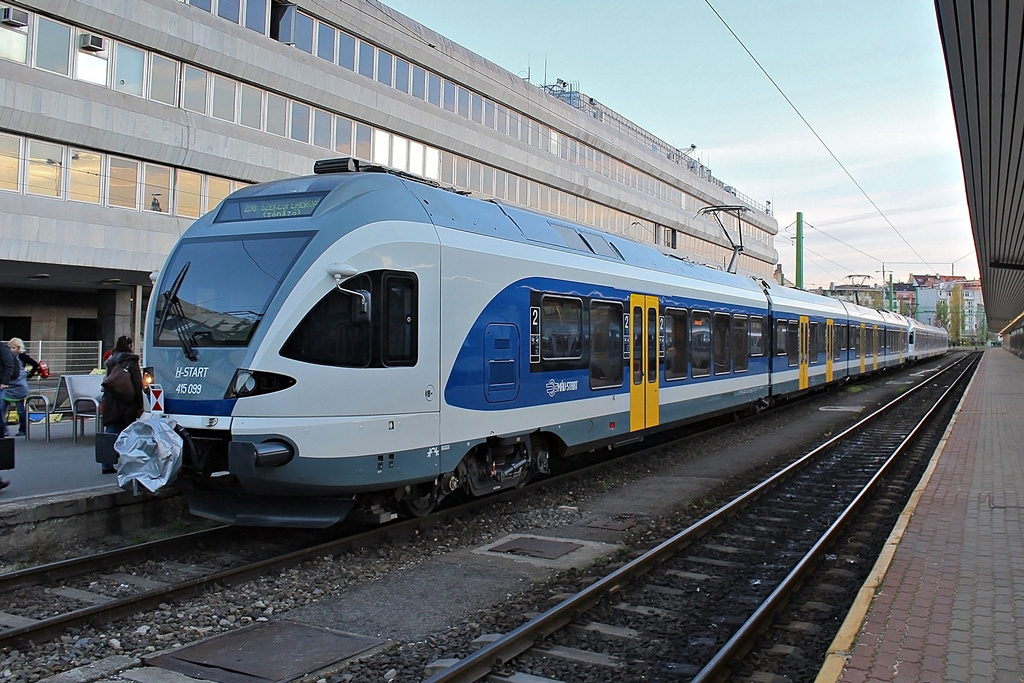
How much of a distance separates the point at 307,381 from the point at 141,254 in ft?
67.7

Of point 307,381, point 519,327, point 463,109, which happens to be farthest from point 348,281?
point 463,109

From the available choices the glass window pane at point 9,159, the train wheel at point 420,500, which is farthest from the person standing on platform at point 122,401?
the glass window pane at point 9,159

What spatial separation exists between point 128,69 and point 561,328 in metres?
19.9

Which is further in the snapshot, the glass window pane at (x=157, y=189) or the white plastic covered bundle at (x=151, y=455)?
the glass window pane at (x=157, y=189)

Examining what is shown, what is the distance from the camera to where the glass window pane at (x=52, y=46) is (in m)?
22.0

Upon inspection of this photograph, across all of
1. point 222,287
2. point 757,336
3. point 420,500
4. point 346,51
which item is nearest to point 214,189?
point 346,51

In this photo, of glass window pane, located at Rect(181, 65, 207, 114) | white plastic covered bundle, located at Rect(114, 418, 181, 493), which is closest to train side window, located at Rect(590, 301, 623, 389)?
white plastic covered bundle, located at Rect(114, 418, 181, 493)

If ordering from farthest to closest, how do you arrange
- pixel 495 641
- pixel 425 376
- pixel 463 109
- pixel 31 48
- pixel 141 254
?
pixel 463 109, pixel 141 254, pixel 31 48, pixel 425 376, pixel 495 641

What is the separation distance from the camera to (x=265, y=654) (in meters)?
5.04

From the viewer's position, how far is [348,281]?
6.87 meters

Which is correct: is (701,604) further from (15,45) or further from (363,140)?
(363,140)

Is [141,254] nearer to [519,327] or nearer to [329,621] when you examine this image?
[519,327]

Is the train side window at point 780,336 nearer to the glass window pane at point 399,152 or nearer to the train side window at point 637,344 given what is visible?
the train side window at point 637,344

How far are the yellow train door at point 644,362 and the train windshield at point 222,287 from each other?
5928mm
